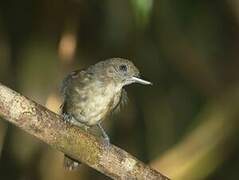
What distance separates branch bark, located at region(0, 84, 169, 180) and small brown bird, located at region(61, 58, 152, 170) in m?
0.84

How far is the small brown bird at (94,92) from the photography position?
3432mm

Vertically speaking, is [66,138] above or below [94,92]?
above

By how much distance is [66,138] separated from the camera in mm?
2459

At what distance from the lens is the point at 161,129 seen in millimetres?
4578

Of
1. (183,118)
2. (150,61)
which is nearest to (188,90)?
(183,118)

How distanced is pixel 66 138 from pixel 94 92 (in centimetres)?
101

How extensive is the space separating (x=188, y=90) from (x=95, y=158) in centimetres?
270

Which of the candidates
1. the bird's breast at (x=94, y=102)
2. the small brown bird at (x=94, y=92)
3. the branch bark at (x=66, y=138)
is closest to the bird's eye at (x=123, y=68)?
the small brown bird at (x=94, y=92)

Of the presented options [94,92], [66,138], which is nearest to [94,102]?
[94,92]

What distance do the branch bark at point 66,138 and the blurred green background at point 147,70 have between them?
1173 millimetres

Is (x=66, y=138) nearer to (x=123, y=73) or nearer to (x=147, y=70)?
(x=123, y=73)

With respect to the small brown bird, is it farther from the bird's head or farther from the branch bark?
the branch bark

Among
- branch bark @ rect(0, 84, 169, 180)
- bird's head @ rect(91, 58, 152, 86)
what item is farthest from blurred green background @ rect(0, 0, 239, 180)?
branch bark @ rect(0, 84, 169, 180)

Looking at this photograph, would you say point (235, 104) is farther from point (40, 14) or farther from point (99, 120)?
point (40, 14)
